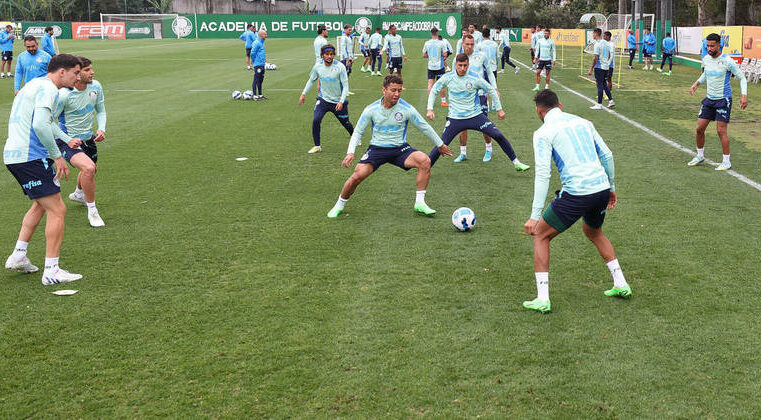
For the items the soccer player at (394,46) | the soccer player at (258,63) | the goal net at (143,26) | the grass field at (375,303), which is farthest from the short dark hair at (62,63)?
the goal net at (143,26)

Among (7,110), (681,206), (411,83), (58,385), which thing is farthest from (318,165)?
(411,83)

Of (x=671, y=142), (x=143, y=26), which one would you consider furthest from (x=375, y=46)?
(x=143, y=26)

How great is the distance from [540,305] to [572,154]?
4.51 feet

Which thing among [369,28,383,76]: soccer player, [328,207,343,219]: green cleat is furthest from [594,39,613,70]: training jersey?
[328,207,343,219]: green cleat

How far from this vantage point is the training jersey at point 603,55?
64.8 ft

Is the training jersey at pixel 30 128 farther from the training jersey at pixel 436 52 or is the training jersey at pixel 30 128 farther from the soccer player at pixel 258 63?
the training jersey at pixel 436 52

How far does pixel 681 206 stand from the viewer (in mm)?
9758

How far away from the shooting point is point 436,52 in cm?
2156

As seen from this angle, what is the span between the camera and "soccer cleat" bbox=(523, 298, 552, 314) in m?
6.15

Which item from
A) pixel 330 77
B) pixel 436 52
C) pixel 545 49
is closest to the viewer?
pixel 330 77

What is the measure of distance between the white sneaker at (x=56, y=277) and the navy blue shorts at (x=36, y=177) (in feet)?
2.54

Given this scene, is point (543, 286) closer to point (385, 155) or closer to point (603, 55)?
point (385, 155)

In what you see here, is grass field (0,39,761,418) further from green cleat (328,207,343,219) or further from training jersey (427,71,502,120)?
training jersey (427,71,502,120)

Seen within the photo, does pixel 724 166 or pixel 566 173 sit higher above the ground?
pixel 566 173
